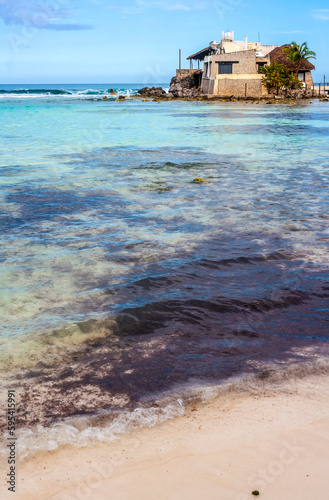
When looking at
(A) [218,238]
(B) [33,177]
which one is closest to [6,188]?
(B) [33,177]

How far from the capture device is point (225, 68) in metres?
68.2

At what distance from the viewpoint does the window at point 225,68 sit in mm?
67938

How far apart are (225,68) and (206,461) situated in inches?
2803

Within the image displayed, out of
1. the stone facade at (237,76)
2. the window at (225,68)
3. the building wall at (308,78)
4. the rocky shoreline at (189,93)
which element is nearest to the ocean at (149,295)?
the stone facade at (237,76)

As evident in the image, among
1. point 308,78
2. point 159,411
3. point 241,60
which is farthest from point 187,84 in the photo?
point 159,411

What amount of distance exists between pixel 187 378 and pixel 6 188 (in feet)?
29.4

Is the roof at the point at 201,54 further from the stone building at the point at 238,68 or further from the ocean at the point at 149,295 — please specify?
the ocean at the point at 149,295

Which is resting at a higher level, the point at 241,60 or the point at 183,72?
the point at 183,72

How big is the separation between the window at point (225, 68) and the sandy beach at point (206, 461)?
70272 mm

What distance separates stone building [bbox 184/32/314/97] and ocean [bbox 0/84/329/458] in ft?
198

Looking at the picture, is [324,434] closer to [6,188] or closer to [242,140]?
[6,188]

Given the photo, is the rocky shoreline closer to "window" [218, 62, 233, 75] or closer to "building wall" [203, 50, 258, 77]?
"window" [218, 62, 233, 75]

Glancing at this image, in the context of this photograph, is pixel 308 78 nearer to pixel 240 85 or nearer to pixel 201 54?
pixel 240 85

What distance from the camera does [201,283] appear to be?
5.70 meters
